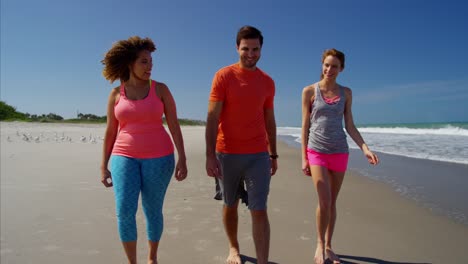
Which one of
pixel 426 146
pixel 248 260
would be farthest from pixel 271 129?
pixel 426 146

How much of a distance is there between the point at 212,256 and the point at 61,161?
6.21 meters

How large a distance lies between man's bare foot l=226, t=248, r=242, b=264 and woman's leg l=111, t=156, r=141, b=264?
0.89 m

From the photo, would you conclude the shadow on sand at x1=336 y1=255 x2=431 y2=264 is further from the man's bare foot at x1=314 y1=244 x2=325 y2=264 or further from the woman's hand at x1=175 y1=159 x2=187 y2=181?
the woman's hand at x1=175 y1=159 x2=187 y2=181

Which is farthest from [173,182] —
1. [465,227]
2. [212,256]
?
[465,227]

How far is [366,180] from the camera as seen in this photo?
641 cm

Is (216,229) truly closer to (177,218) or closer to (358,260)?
(177,218)

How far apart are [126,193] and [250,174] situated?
1.02 meters

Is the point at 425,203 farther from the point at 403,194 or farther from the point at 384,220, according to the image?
the point at 384,220

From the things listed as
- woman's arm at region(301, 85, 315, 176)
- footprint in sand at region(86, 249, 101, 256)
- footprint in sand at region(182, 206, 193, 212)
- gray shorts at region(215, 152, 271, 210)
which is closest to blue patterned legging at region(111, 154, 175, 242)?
gray shorts at region(215, 152, 271, 210)

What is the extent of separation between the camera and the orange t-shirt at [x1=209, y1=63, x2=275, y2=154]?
262cm

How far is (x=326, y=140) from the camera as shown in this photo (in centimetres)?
293

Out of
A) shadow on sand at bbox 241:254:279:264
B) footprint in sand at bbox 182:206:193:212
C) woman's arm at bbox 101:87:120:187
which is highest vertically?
woman's arm at bbox 101:87:120:187

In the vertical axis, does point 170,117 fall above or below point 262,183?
above

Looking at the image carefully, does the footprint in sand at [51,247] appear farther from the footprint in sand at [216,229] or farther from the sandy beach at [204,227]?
the footprint in sand at [216,229]
